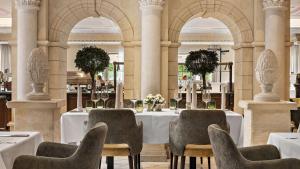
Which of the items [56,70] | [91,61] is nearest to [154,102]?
[56,70]

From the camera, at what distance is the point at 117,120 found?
172 inches

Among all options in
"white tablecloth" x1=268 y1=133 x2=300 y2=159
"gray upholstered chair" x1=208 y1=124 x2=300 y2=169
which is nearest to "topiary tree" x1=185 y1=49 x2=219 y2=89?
"white tablecloth" x1=268 y1=133 x2=300 y2=159

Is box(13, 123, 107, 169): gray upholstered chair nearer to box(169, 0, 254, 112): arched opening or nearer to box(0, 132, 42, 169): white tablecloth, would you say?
box(0, 132, 42, 169): white tablecloth

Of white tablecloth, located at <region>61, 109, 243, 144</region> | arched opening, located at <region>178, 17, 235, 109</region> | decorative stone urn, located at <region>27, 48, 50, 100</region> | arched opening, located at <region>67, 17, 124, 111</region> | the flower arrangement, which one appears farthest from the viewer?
arched opening, located at <region>178, 17, 235, 109</region>

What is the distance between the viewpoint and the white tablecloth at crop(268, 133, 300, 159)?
3.18 meters

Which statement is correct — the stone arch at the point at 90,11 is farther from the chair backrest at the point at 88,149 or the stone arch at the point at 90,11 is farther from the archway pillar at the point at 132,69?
the chair backrest at the point at 88,149

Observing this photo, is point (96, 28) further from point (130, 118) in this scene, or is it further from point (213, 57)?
point (130, 118)

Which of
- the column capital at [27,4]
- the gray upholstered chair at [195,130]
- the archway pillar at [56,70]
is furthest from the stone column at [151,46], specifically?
the gray upholstered chair at [195,130]

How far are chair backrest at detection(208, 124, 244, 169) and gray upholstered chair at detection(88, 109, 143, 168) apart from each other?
1.55 metres

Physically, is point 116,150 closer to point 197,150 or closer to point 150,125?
point 197,150

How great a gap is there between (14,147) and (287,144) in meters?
1.92

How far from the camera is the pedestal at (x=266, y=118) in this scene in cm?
552

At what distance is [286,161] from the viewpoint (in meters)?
2.88

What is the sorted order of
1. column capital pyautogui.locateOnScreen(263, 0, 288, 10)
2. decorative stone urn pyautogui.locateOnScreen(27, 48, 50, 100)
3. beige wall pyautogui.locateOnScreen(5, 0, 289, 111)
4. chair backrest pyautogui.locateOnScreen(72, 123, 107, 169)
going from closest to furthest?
chair backrest pyautogui.locateOnScreen(72, 123, 107, 169), decorative stone urn pyautogui.locateOnScreen(27, 48, 50, 100), column capital pyautogui.locateOnScreen(263, 0, 288, 10), beige wall pyautogui.locateOnScreen(5, 0, 289, 111)
